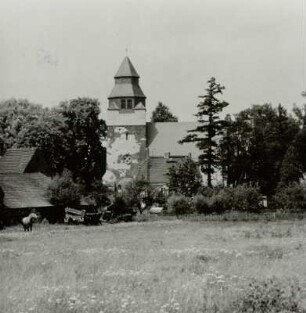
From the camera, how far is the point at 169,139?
10119 cm

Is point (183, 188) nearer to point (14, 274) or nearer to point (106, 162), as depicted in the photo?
point (106, 162)

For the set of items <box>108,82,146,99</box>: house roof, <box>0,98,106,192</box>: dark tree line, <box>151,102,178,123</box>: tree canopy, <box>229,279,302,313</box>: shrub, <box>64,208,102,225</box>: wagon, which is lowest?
<box>229,279,302,313</box>: shrub

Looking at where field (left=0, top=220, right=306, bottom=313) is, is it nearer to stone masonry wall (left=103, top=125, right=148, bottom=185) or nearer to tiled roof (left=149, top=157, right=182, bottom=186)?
tiled roof (left=149, top=157, right=182, bottom=186)

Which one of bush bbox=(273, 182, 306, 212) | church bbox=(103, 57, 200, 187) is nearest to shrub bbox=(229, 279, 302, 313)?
bush bbox=(273, 182, 306, 212)

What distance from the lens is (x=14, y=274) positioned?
52.7 ft

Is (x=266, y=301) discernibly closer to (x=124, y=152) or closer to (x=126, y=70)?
(x=124, y=152)

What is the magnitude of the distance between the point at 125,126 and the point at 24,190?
1969 inches

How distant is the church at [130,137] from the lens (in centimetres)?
9769

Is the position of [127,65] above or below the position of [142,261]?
above

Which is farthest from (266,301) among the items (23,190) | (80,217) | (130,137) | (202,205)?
(130,137)

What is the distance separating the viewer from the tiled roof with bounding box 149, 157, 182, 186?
9219 cm

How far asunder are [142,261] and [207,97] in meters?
53.9

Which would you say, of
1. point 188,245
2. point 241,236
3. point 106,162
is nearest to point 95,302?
point 188,245

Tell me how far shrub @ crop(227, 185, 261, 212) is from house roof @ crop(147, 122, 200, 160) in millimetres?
39802
